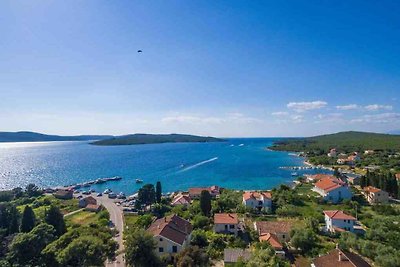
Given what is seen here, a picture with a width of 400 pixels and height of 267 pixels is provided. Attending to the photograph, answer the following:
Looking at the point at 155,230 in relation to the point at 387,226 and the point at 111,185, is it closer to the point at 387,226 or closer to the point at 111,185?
the point at 387,226

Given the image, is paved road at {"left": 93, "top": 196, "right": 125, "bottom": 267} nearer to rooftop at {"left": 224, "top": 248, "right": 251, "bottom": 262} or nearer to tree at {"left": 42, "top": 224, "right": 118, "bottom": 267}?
tree at {"left": 42, "top": 224, "right": 118, "bottom": 267}

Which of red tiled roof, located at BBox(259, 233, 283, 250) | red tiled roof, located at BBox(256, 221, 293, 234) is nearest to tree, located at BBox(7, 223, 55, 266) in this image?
red tiled roof, located at BBox(259, 233, 283, 250)

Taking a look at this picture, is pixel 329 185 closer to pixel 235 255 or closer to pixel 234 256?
pixel 235 255

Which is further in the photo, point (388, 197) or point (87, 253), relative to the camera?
point (388, 197)

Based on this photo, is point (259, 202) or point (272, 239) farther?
point (259, 202)

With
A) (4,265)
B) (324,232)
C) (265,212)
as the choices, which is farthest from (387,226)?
(4,265)

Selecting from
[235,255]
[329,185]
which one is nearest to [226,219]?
[235,255]

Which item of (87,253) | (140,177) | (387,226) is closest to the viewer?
(87,253)
